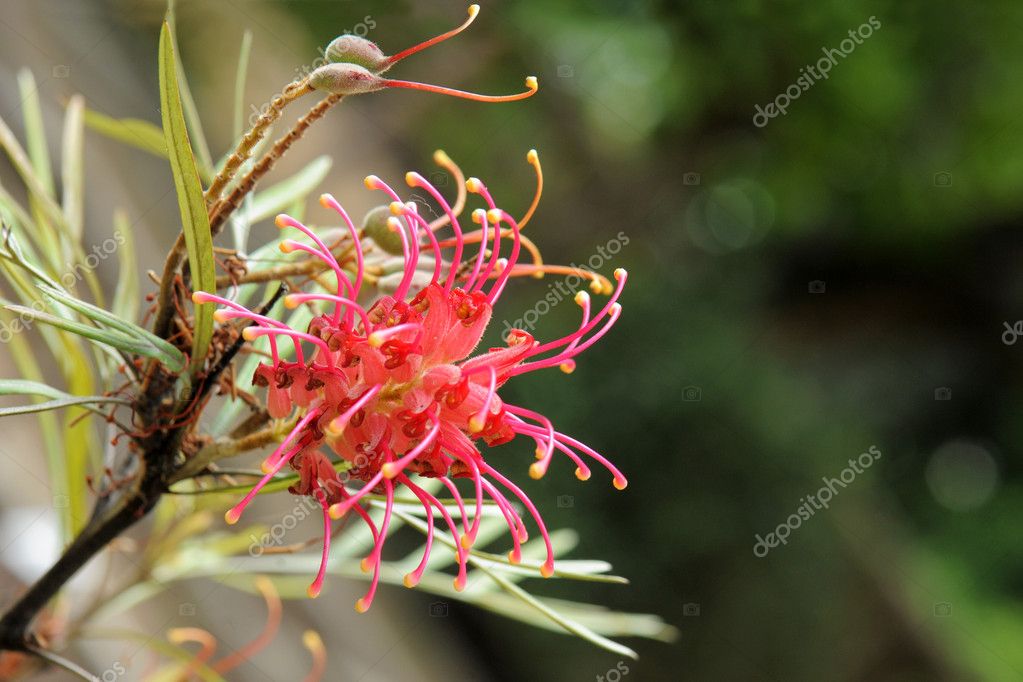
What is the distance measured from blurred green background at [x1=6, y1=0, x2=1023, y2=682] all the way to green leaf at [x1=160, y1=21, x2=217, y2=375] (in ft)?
3.69

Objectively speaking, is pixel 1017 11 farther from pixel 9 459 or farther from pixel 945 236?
pixel 9 459

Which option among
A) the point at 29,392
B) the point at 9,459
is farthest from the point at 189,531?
the point at 9,459

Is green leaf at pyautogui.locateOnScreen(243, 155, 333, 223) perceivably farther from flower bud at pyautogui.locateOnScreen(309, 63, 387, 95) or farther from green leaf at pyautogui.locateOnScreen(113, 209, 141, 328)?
flower bud at pyautogui.locateOnScreen(309, 63, 387, 95)

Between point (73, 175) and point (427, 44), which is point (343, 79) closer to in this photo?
point (427, 44)

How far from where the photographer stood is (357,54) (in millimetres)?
287

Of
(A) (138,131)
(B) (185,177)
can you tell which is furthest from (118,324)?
(A) (138,131)

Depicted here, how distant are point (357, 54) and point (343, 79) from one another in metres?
0.01

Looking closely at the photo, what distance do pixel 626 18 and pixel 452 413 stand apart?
169 cm

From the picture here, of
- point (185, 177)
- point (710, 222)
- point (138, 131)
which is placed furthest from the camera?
point (710, 222)

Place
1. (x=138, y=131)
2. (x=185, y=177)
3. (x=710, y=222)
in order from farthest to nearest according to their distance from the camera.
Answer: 1. (x=710, y=222)
2. (x=138, y=131)
3. (x=185, y=177)

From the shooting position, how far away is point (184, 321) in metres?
0.32

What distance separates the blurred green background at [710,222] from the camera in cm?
178

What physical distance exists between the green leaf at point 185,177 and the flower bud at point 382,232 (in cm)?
8

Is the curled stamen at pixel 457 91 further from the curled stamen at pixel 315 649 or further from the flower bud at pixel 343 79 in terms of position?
the curled stamen at pixel 315 649
